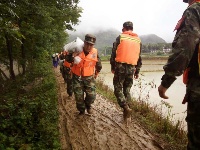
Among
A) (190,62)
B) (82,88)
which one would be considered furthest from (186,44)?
(82,88)

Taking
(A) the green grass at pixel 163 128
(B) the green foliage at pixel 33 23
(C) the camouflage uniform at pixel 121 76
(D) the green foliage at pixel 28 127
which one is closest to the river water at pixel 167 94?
(A) the green grass at pixel 163 128

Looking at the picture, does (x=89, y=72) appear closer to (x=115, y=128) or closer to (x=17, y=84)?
(x=115, y=128)

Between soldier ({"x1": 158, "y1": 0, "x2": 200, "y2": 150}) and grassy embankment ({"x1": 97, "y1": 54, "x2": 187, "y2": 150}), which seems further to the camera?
grassy embankment ({"x1": 97, "y1": 54, "x2": 187, "y2": 150})

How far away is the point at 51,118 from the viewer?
5.48m

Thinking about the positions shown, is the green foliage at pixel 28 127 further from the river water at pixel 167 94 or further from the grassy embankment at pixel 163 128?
the river water at pixel 167 94

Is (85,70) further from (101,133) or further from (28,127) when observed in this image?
(28,127)

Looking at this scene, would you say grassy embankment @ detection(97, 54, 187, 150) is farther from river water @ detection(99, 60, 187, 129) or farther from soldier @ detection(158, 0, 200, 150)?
soldier @ detection(158, 0, 200, 150)

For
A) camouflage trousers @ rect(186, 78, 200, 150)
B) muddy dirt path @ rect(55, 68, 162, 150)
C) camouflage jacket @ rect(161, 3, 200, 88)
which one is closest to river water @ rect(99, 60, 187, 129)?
muddy dirt path @ rect(55, 68, 162, 150)

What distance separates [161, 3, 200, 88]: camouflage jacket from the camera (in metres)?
2.19

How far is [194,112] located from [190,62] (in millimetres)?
506

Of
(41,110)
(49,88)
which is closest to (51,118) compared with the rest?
(41,110)

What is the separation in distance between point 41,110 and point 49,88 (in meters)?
3.99

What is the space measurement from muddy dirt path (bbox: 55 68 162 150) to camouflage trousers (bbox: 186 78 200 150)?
77.3 inches

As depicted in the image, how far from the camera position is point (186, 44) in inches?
86.2
